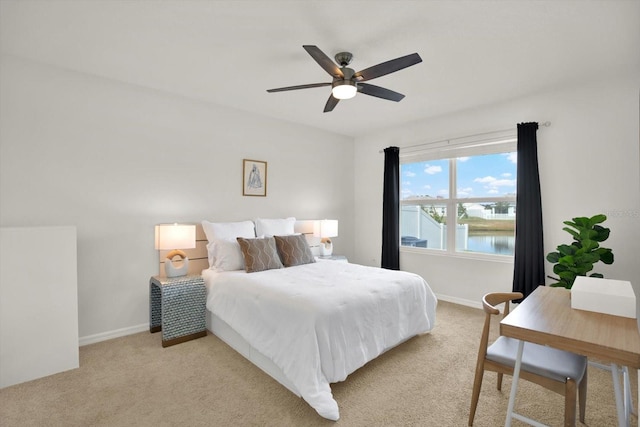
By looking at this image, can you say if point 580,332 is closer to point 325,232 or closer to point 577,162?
point 577,162

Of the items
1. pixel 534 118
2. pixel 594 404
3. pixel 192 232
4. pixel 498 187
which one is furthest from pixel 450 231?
pixel 192 232

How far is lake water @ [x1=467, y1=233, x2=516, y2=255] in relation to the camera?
3.86m

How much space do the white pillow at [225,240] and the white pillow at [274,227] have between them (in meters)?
0.16

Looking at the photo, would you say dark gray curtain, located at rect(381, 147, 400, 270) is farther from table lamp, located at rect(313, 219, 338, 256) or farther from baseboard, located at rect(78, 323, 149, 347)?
baseboard, located at rect(78, 323, 149, 347)

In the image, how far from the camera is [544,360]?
5.42 feet

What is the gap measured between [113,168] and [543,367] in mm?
3789

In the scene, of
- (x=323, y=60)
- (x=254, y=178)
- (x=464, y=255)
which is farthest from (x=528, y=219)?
(x=254, y=178)

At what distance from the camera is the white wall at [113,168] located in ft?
8.84

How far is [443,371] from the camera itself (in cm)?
248

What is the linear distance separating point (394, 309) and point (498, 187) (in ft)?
7.91

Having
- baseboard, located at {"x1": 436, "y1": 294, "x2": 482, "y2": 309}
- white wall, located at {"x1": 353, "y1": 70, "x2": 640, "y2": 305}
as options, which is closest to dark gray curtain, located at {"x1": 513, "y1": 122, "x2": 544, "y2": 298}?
white wall, located at {"x1": 353, "y1": 70, "x2": 640, "y2": 305}

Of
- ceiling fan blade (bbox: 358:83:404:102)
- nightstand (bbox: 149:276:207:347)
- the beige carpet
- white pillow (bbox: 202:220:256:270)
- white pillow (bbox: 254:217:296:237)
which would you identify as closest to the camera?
the beige carpet

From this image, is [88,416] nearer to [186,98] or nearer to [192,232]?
[192,232]

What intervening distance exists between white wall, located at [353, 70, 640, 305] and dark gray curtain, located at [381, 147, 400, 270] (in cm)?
69
